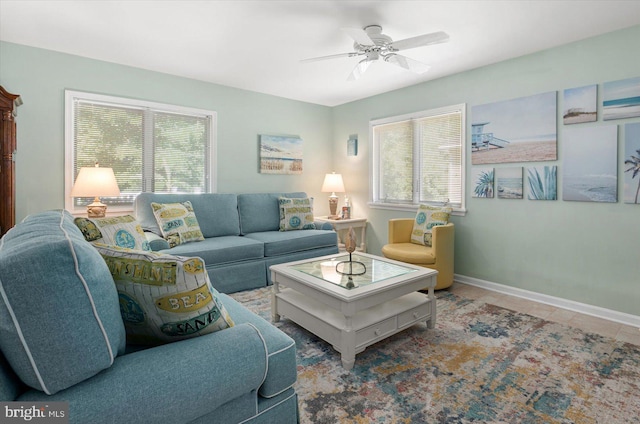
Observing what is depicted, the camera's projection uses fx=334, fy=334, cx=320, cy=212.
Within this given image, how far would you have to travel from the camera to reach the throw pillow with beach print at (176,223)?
3443 millimetres

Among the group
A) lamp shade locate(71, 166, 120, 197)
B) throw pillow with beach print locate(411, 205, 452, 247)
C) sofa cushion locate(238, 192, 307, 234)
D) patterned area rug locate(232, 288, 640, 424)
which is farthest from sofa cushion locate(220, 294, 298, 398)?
sofa cushion locate(238, 192, 307, 234)

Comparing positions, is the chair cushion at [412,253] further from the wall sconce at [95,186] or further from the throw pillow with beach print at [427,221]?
the wall sconce at [95,186]

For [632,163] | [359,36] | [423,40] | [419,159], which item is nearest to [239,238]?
[359,36]

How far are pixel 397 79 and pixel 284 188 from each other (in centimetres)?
222

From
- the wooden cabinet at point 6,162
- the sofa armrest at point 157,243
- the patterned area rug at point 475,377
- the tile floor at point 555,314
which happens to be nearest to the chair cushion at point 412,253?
the tile floor at point 555,314

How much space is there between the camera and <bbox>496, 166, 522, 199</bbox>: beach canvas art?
3449 mm

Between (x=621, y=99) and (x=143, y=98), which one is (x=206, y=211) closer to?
(x=143, y=98)

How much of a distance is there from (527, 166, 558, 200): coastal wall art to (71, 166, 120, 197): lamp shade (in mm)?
4189

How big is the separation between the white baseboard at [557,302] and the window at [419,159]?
2.85 feet

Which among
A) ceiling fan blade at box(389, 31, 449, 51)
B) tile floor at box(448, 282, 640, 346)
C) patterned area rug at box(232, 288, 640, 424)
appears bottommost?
patterned area rug at box(232, 288, 640, 424)

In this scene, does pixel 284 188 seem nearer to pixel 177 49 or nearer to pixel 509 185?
pixel 177 49

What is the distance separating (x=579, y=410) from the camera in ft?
5.63

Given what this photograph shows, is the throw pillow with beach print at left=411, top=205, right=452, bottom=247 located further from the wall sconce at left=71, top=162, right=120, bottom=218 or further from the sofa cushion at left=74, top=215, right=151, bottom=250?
the wall sconce at left=71, top=162, right=120, bottom=218

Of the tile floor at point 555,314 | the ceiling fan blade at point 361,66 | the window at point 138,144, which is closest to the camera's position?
the tile floor at point 555,314
